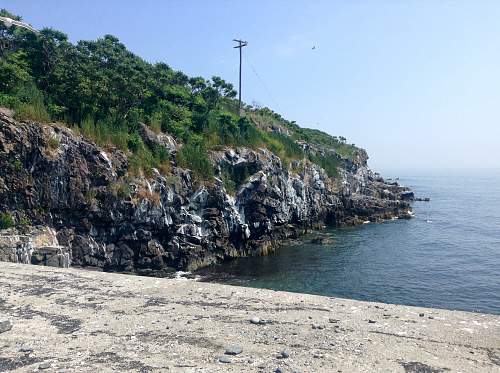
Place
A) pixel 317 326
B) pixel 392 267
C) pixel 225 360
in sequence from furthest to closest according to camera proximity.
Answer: pixel 392 267
pixel 317 326
pixel 225 360

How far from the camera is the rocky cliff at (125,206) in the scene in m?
29.2

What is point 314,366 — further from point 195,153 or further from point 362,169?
point 362,169

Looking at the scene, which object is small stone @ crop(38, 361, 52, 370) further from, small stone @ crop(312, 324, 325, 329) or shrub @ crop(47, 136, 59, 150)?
shrub @ crop(47, 136, 59, 150)

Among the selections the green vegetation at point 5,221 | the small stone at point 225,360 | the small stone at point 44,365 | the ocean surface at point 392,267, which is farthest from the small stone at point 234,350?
the green vegetation at point 5,221

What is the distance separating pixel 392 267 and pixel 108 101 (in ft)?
113

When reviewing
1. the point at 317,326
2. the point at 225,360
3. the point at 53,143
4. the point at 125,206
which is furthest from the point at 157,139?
the point at 225,360

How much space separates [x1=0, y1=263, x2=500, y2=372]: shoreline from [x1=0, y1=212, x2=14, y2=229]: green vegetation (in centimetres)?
1144

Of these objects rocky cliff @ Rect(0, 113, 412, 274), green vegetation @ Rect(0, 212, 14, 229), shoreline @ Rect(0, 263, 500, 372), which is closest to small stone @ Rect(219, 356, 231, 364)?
A: shoreline @ Rect(0, 263, 500, 372)

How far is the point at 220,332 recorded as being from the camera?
13148 mm

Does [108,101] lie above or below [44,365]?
above

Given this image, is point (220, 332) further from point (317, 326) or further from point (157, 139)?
point (157, 139)

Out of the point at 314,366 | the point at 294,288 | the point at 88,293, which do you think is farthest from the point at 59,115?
the point at 314,366

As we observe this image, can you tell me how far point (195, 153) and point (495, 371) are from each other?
35929mm

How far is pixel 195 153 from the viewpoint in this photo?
141 feet
